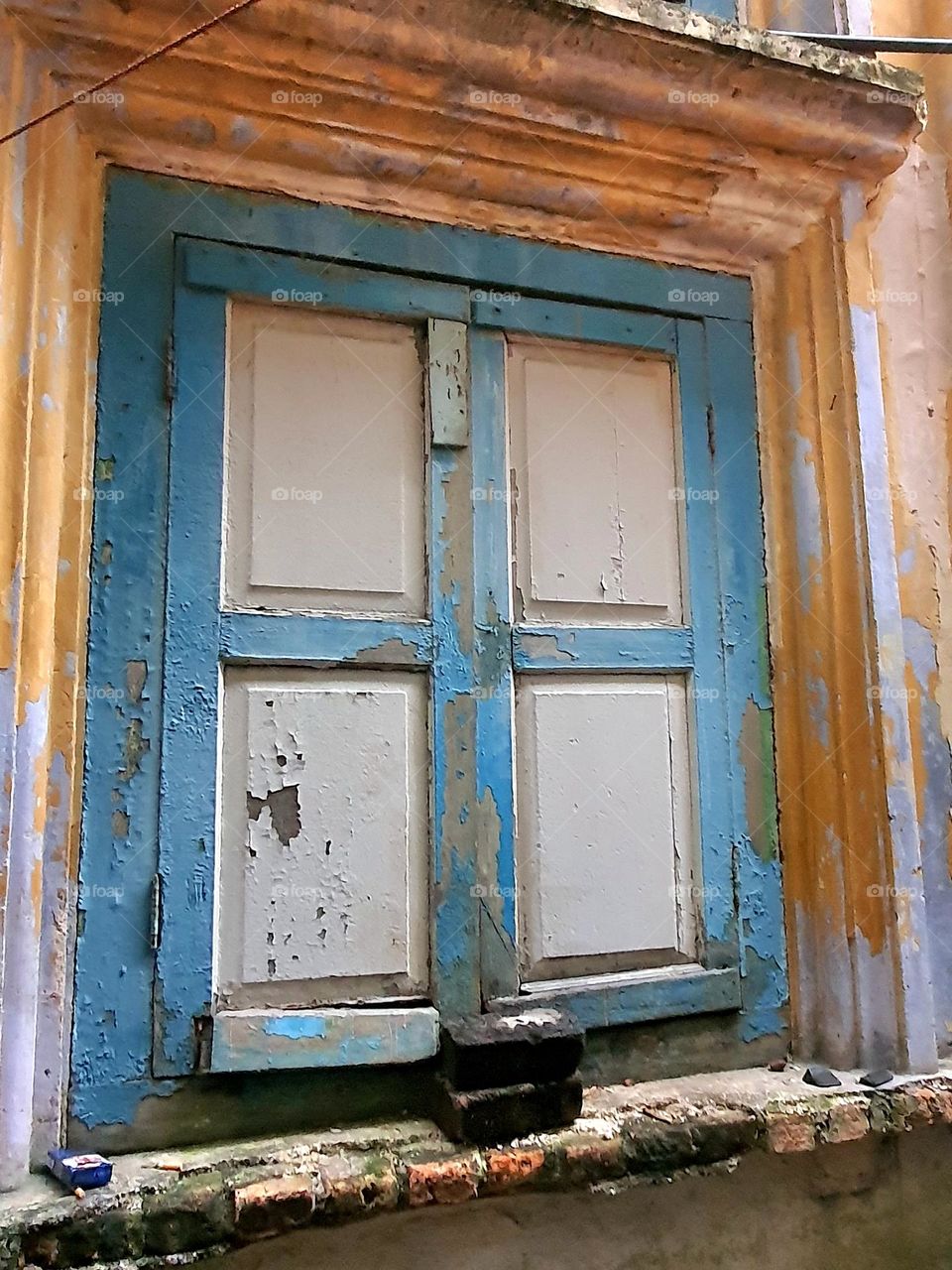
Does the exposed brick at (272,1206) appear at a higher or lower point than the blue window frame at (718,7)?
lower

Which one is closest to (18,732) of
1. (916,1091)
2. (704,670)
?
(704,670)

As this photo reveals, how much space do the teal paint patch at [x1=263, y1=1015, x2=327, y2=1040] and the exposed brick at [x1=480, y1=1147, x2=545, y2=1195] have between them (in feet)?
1.09

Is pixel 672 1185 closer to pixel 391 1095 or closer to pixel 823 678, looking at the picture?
pixel 391 1095

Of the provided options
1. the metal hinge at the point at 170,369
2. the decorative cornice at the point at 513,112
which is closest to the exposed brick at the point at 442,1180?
the metal hinge at the point at 170,369

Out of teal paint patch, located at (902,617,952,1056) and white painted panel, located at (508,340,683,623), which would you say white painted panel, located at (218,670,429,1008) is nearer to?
white painted panel, located at (508,340,683,623)

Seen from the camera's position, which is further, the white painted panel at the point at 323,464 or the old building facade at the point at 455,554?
the white painted panel at the point at 323,464

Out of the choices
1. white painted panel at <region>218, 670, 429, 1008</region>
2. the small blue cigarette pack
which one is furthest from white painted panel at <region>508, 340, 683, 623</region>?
the small blue cigarette pack

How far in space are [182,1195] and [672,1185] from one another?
33.0 inches

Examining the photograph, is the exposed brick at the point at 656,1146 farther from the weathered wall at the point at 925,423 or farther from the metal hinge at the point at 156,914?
the metal hinge at the point at 156,914

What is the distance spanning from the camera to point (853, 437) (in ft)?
6.31

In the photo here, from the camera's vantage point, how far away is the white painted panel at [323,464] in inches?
65.3

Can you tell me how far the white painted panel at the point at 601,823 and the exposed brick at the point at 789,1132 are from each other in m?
0.33

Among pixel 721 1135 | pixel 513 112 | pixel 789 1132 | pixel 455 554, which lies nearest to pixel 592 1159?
pixel 721 1135

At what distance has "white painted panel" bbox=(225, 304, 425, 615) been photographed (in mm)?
1658
